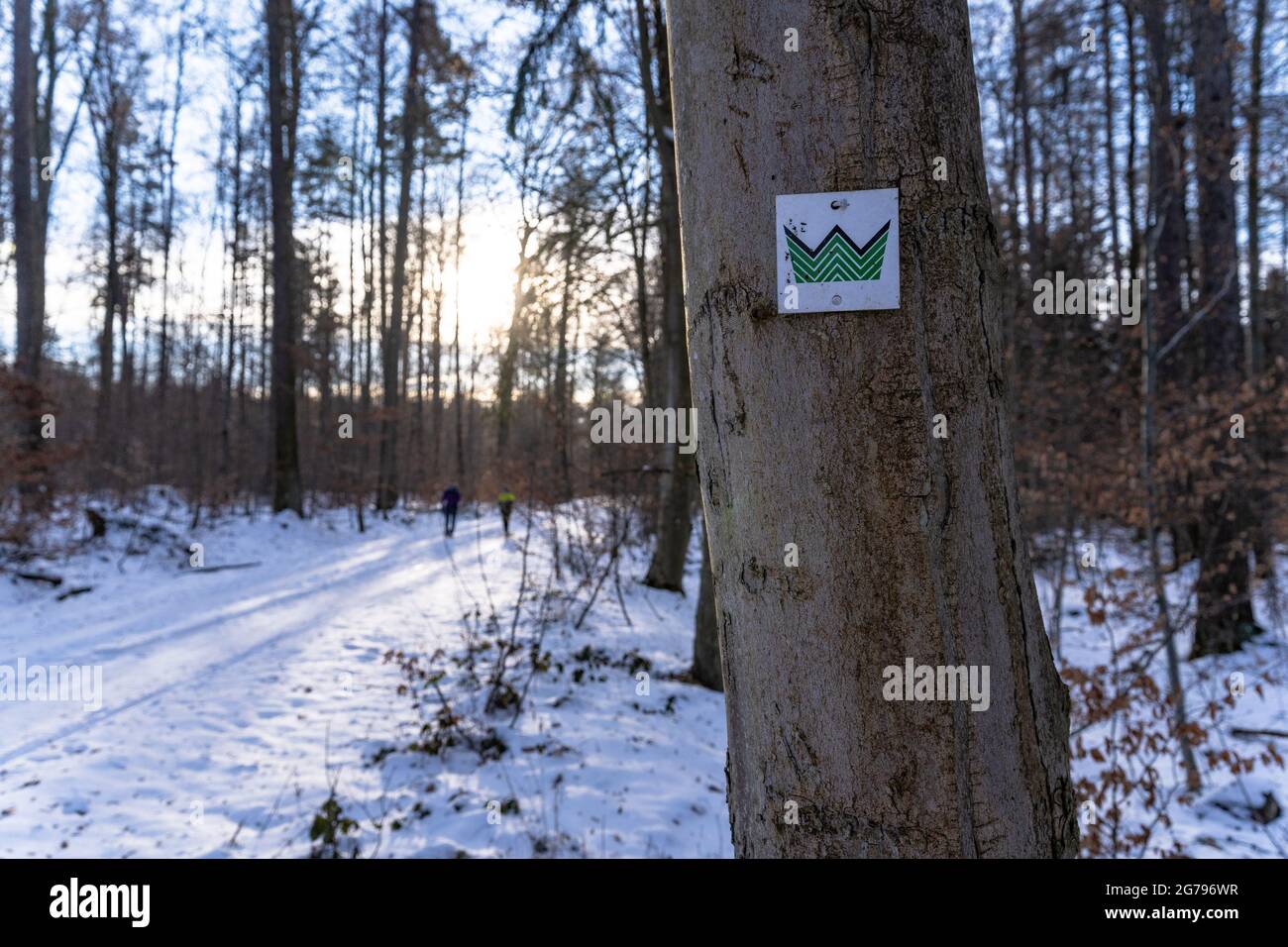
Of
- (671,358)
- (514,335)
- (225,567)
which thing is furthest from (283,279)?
(671,358)

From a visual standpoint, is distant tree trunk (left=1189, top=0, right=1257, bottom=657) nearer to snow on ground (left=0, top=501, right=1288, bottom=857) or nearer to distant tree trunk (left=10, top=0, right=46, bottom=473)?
snow on ground (left=0, top=501, right=1288, bottom=857)

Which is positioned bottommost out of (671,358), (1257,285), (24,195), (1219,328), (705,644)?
(705,644)

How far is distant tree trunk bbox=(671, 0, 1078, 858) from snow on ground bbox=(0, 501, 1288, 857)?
266 cm

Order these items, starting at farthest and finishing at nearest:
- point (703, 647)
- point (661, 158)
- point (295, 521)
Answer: point (295, 521) → point (661, 158) → point (703, 647)

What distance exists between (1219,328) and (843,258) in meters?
8.39

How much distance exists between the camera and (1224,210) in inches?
264

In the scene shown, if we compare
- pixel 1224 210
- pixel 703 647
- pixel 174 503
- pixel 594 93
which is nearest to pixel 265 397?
pixel 174 503

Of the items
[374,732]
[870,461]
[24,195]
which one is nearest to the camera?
[870,461]

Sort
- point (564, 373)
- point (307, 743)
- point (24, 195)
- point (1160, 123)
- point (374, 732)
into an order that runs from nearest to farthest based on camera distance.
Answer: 1. point (307, 743)
2. point (374, 732)
3. point (1160, 123)
4. point (564, 373)
5. point (24, 195)

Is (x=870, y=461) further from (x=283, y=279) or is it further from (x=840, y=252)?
(x=283, y=279)

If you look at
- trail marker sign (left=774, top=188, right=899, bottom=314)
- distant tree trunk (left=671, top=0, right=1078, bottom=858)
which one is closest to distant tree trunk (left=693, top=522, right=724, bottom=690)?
distant tree trunk (left=671, top=0, right=1078, bottom=858)

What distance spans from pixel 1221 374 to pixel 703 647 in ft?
19.9

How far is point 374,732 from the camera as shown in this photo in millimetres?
4359
